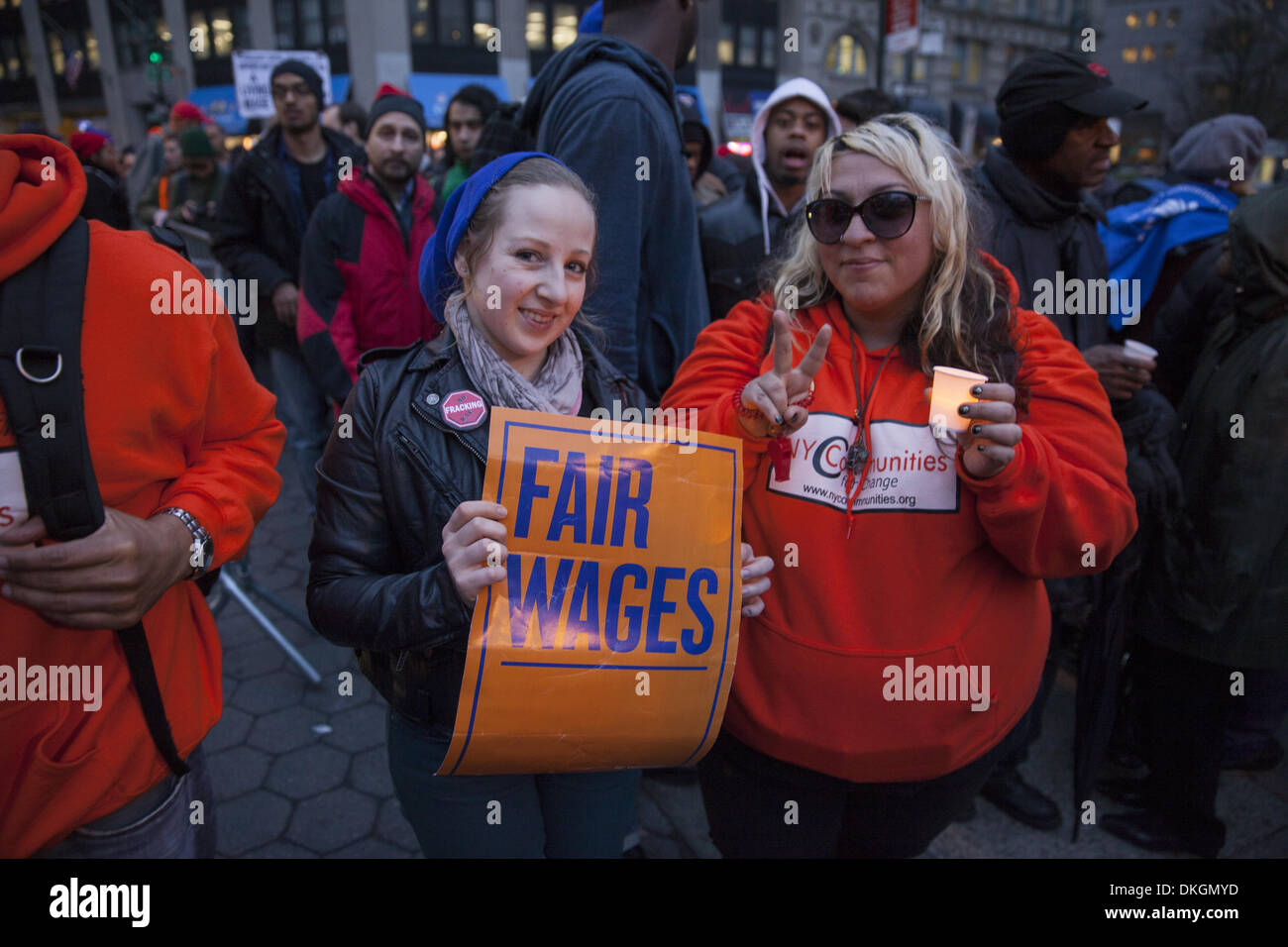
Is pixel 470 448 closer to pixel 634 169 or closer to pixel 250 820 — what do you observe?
pixel 634 169

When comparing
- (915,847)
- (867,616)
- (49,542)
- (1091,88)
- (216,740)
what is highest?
(1091,88)

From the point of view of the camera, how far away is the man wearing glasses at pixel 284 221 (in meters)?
4.68

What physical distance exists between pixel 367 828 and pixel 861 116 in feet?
14.5

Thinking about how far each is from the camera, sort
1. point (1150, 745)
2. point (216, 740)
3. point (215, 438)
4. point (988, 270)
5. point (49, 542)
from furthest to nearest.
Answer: point (216, 740)
point (1150, 745)
point (988, 270)
point (215, 438)
point (49, 542)

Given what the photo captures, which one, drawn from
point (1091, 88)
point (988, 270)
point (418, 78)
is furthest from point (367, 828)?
point (418, 78)

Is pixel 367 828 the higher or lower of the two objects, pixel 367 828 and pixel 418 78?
the lower

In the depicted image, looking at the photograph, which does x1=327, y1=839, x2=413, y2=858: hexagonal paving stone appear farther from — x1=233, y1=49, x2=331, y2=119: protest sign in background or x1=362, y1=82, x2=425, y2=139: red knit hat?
x1=233, y1=49, x2=331, y2=119: protest sign in background

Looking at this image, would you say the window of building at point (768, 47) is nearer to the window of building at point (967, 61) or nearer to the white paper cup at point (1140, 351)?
the window of building at point (967, 61)

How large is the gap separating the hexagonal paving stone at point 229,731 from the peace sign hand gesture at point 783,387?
9.52 ft

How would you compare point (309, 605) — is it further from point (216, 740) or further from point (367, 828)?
point (216, 740)

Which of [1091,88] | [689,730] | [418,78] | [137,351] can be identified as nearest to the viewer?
[137,351]

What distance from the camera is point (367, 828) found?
2928mm

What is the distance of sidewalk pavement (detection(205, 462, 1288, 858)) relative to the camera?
2900 millimetres

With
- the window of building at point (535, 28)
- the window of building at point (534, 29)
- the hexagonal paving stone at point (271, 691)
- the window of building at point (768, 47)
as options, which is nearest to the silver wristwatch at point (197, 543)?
the hexagonal paving stone at point (271, 691)
